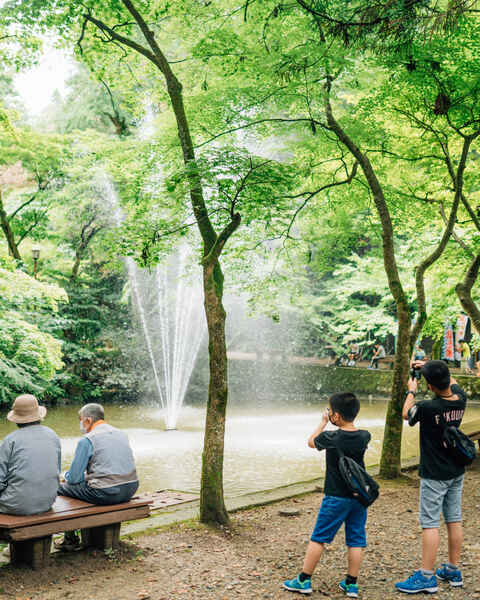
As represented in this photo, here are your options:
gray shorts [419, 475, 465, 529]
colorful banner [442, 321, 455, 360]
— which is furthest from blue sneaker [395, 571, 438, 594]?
colorful banner [442, 321, 455, 360]

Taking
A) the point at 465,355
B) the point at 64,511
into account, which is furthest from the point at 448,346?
the point at 64,511

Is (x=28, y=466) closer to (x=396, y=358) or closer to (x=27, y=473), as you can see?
(x=27, y=473)

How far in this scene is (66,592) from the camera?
4.26 meters

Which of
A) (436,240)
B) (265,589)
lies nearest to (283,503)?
(265,589)

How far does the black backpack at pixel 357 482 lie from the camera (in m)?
3.93

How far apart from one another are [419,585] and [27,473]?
300 cm

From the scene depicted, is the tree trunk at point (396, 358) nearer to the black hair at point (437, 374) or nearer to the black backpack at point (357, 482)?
the black hair at point (437, 374)

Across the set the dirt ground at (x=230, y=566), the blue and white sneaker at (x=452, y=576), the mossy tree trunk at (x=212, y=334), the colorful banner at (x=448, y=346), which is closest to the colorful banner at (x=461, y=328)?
the colorful banner at (x=448, y=346)

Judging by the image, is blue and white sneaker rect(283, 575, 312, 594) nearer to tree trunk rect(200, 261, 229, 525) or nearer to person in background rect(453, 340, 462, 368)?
tree trunk rect(200, 261, 229, 525)

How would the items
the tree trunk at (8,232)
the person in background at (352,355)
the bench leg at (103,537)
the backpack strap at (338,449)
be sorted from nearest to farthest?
the backpack strap at (338,449) → the bench leg at (103,537) → the tree trunk at (8,232) → the person in background at (352,355)

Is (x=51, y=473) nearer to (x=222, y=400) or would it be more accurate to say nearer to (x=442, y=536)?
(x=222, y=400)

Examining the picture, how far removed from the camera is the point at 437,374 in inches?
167

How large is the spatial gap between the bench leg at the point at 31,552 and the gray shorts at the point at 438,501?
2.83m

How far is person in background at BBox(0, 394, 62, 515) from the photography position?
4582 millimetres
